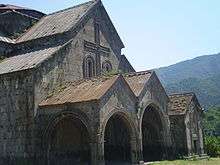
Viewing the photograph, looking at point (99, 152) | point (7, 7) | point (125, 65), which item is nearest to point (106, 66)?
point (125, 65)

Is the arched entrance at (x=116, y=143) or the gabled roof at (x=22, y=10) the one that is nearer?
the arched entrance at (x=116, y=143)

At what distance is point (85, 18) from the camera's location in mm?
30172

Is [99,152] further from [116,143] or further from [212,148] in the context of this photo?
[212,148]

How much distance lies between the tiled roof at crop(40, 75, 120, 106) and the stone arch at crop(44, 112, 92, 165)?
1.34m

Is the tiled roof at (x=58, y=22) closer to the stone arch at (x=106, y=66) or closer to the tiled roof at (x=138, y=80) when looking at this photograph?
the stone arch at (x=106, y=66)

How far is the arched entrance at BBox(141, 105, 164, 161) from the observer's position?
94.5 ft

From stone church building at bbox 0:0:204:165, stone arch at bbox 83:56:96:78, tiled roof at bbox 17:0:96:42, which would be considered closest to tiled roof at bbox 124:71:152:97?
stone church building at bbox 0:0:204:165

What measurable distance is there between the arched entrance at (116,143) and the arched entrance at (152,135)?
223 cm

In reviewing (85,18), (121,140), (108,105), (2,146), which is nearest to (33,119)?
(2,146)

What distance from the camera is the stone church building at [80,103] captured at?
78.0ft

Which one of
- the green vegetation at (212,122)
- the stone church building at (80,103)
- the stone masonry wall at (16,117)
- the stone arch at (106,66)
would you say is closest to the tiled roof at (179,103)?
the stone church building at (80,103)

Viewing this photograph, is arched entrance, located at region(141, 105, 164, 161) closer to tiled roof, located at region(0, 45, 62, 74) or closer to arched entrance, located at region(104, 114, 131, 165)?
arched entrance, located at region(104, 114, 131, 165)

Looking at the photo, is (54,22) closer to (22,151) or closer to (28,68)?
(28,68)

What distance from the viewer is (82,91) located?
2419 cm
